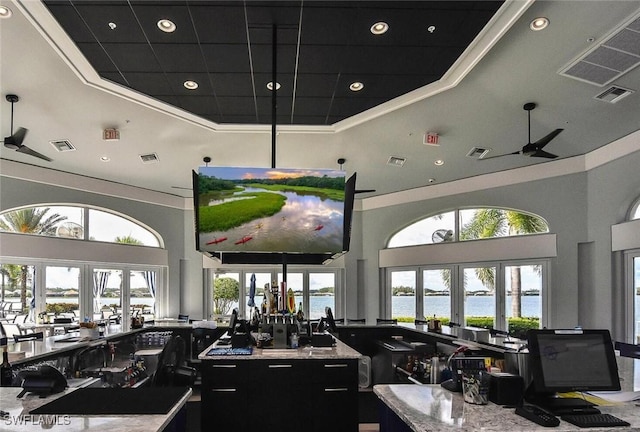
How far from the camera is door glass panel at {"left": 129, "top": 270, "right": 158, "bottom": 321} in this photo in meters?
9.99

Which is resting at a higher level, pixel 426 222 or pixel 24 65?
pixel 24 65

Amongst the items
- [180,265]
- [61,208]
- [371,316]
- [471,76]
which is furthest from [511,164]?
[61,208]

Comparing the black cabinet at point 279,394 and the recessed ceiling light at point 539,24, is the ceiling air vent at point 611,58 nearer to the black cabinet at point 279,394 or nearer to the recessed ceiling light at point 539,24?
the recessed ceiling light at point 539,24

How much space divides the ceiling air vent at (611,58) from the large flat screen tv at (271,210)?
277 centimetres

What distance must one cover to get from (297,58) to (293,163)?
12.3 feet

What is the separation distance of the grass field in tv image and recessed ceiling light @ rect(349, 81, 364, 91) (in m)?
1.77

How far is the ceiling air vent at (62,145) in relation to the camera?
23.6 ft

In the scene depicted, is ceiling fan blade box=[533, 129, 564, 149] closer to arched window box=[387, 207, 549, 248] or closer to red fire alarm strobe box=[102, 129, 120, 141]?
arched window box=[387, 207, 549, 248]

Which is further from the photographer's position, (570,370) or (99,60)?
(99,60)

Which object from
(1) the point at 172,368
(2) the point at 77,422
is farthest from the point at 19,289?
(2) the point at 77,422

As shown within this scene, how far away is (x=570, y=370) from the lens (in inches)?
100

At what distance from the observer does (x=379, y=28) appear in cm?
429

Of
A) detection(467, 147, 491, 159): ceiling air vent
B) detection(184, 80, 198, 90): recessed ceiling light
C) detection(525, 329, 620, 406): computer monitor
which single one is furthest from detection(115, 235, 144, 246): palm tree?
detection(525, 329, 620, 406): computer monitor

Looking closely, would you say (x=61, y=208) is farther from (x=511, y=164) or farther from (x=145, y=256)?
(x=511, y=164)
